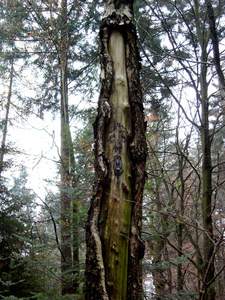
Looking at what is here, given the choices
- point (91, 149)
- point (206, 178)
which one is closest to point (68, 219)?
point (91, 149)

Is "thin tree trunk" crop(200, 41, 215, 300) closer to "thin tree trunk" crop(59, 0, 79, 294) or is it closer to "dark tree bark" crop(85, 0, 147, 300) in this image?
"dark tree bark" crop(85, 0, 147, 300)

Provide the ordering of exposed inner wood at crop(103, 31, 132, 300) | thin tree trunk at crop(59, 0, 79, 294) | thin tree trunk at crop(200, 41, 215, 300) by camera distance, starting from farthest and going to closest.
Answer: thin tree trunk at crop(59, 0, 79, 294) < thin tree trunk at crop(200, 41, 215, 300) < exposed inner wood at crop(103, 31, 132, 300)

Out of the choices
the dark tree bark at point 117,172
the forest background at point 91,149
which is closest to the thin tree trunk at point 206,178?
the forest background at point 91,149

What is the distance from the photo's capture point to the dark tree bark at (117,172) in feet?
6.26

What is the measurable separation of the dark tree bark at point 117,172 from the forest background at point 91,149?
1.24ft

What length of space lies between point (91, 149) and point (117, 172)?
335 cm

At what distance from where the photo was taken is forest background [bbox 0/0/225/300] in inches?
144

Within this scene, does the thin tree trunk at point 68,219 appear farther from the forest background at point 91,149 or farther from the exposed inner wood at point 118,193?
the exposed inner wood at point 118,193

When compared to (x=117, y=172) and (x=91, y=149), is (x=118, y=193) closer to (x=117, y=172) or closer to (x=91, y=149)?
(x=117, y=172)

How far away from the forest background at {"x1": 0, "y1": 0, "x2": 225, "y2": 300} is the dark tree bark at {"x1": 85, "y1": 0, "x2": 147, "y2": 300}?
379mm

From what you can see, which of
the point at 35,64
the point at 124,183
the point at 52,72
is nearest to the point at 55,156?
the point at 52,72

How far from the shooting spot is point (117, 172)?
2074 millimetres

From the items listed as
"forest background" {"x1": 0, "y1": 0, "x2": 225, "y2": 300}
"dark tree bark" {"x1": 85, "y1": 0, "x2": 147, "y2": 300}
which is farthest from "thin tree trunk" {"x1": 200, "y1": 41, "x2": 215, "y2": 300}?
"dark tree bark" {"x1": 85, "y1": 0, "x2": 147, "y2": 300}

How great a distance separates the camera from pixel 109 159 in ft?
6.93
